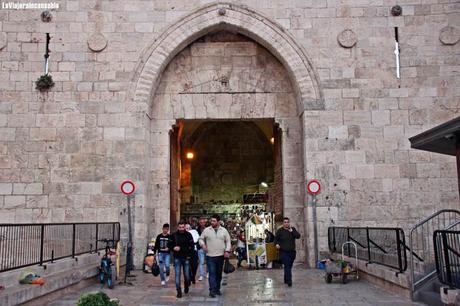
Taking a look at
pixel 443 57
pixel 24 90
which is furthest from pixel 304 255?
pixel 24 90

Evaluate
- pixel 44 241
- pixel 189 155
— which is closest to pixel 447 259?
pixel 44 241

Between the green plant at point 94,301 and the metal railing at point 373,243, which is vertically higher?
the metal railing at point 373,243

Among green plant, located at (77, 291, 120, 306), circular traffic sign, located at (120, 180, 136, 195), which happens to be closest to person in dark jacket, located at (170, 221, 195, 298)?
green plant, located at (77, 291, 120, 306)

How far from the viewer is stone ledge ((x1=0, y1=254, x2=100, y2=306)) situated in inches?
277

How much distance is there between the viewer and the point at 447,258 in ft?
22.4

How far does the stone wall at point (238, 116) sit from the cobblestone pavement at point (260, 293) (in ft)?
9.96

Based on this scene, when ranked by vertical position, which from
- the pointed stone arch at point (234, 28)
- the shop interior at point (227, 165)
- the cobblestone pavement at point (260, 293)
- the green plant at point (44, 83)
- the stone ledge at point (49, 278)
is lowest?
the cobblestone pavement at point (260, 293)

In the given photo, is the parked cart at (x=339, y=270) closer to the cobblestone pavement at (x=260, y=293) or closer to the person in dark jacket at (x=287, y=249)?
the cobblestone pavement at (x=260, y=293)

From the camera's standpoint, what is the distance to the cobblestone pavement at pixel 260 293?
27.5 feet

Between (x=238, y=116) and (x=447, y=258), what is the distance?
8938 millimetres

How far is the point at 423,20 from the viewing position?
14.3m

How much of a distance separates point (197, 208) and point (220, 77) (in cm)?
956

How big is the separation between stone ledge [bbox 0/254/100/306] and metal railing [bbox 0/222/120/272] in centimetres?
16

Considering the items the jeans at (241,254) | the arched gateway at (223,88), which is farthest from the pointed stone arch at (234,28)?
the jeans at (241,254)
